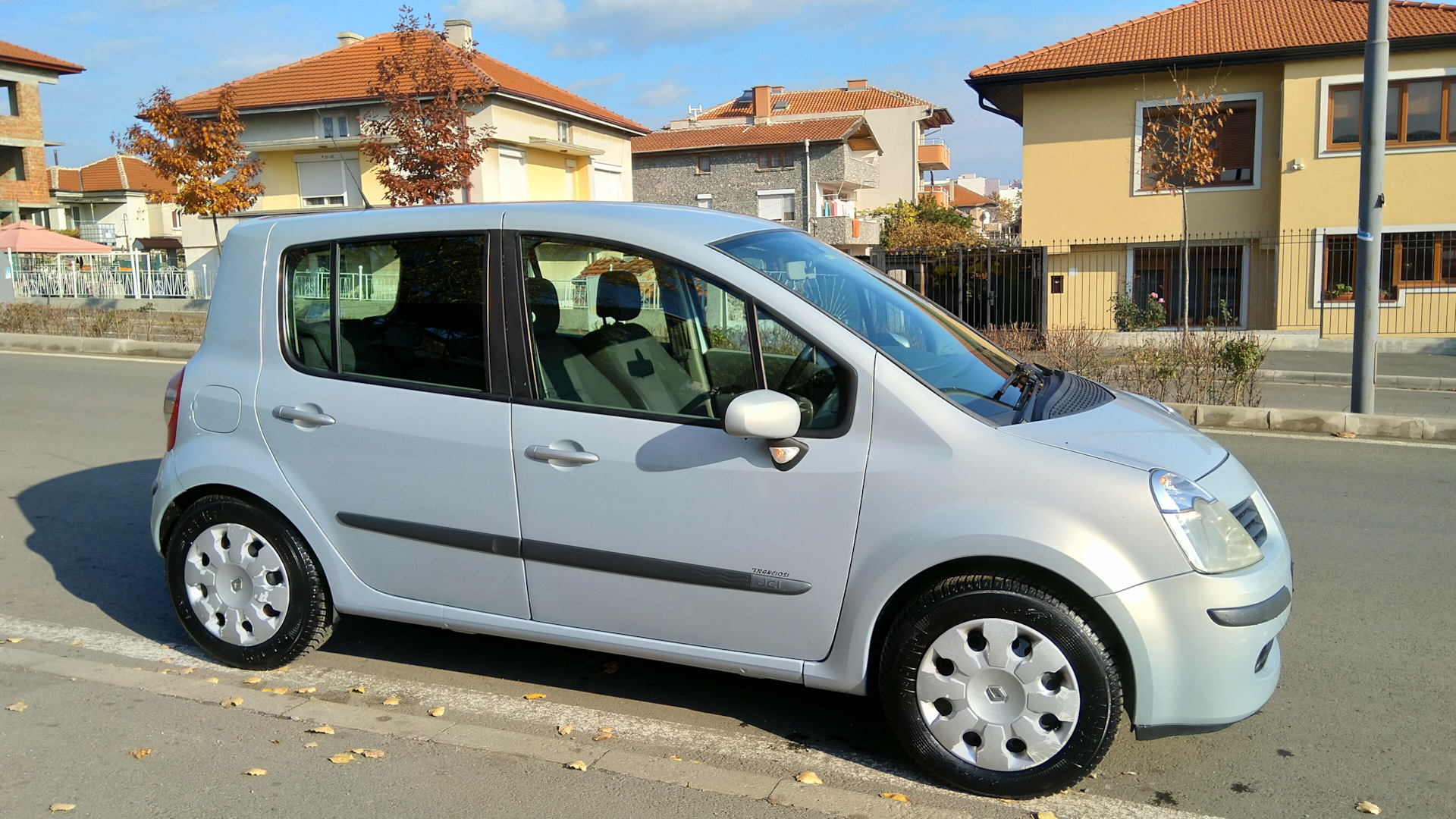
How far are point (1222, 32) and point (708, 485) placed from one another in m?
26.6

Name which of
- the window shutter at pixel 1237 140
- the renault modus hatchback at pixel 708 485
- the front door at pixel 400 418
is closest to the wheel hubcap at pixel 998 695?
the renault modus hatchback at pixel 708 485

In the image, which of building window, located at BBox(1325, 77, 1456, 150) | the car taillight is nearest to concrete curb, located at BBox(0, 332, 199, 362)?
the car taillight

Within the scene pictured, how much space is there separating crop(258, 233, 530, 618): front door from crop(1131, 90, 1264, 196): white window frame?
24587 millimetres

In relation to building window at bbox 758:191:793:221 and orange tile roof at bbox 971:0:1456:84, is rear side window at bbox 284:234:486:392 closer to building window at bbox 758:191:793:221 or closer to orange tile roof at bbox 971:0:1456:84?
orange tile roof at bbox 971:0:1456:84

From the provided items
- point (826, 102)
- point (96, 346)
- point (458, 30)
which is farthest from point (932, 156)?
point (96, 346)

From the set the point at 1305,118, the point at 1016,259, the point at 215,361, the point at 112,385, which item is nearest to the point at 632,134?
the point at 1016,259

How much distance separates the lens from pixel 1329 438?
9.45m

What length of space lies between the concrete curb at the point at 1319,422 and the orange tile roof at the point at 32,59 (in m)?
48.0

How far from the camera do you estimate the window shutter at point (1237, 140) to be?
83.4 feet

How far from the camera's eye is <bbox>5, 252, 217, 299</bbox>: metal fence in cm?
2811

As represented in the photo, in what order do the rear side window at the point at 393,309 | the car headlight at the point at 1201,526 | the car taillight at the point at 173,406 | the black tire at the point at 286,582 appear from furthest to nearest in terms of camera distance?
the car taillight at the point at 173,406 → the black tire at the point at 286,582 → the rear side window at the point at 393,309 → the car headlight at the point at 1201,526

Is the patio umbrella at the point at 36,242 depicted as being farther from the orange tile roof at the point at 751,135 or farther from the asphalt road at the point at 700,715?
the orange tile roof at the point at 751,135

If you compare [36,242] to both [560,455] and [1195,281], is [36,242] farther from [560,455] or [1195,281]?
[560,455]

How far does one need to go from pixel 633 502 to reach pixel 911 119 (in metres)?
69.3
